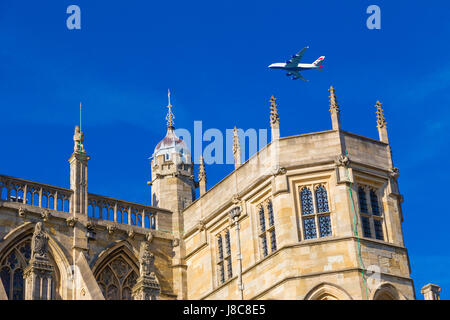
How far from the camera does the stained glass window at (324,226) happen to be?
3431cm

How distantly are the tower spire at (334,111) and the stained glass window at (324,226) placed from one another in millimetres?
3391

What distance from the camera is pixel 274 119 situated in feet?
119

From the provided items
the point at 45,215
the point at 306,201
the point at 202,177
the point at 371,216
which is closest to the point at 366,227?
the point at 371,216

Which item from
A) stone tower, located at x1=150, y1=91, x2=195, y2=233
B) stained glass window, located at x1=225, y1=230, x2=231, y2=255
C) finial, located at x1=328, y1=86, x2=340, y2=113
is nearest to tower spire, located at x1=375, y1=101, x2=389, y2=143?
finial, located at x1=328, y1=86, x2=340, y2=113

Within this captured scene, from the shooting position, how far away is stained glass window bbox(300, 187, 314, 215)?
114ft

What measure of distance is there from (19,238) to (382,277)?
1295 centimetres

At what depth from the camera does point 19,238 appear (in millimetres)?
35438

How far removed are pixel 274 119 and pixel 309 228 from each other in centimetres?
441

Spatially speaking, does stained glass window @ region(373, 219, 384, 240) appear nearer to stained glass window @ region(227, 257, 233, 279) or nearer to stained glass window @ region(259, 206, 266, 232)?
stained glass window @ region(259, 206, 266, 232)

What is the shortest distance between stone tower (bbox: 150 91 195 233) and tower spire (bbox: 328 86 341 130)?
8.42 metres

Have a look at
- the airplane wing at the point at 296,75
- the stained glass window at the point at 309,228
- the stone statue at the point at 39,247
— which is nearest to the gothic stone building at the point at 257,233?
the stained glass window at the point at 309,228

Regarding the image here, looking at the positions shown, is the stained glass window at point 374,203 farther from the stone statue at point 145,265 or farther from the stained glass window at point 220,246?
the stone statue at point 145,265

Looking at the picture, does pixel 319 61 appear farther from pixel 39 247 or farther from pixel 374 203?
pixel 39 247
